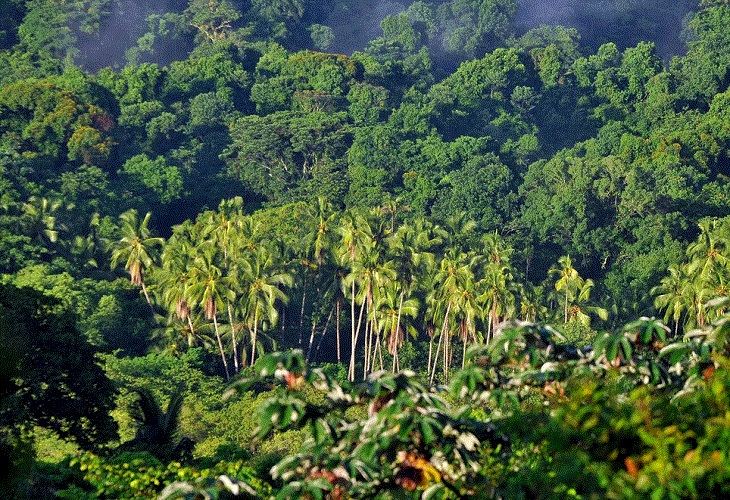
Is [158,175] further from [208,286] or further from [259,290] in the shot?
[208,286]

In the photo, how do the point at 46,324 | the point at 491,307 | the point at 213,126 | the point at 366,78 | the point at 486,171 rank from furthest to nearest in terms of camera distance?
the point at 366,78 < the point at 213,126 < the point at 486,171 < the point at 491,307 < the point at 46,324

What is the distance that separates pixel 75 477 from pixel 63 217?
57725mm

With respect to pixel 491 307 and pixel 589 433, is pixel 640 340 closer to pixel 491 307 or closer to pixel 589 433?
pixel 589 433

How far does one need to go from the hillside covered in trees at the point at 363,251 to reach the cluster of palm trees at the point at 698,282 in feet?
0.80

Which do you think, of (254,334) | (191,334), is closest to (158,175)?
(191,334)

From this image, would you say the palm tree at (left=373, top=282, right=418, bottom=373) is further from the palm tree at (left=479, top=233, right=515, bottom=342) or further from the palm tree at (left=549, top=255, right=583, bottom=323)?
the palm tree at (left=549, top=255, right=583, bottom=323)

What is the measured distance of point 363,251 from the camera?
74375mm

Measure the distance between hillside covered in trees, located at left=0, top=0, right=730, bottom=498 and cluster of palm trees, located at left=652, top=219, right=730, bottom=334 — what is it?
243 mm

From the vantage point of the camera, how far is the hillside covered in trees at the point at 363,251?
49.1ft

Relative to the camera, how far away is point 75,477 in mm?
25984

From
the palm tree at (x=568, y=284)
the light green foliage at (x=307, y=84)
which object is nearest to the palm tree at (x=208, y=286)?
the palm tree at (x=568, y=284)

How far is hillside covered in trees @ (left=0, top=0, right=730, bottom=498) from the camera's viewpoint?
49.1ft

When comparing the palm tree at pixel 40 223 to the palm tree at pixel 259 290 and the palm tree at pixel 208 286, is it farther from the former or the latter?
the palm tree at pixel 259 290

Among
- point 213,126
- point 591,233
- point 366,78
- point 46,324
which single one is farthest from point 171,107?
point 46,324
